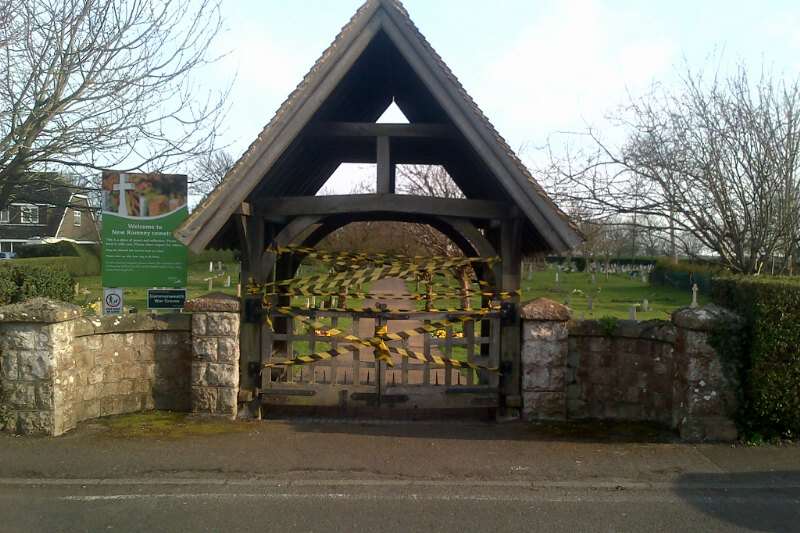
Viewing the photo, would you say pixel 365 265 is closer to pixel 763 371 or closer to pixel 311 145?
pixel 311 145

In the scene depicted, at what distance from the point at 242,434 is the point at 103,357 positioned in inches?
77.6

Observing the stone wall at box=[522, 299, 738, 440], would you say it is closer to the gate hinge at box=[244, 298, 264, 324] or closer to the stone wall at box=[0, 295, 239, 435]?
the gate hinge at box=[244, 298, 264, 324]

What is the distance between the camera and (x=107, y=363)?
25.3 feet

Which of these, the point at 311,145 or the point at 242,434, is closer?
the point at 242,434

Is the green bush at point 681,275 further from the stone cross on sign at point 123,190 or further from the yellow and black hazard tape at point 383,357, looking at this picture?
the stone cross on sign at point 123,190

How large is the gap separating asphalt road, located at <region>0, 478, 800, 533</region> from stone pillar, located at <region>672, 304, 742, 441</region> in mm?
1122

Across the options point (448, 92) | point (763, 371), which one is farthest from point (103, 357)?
point (763, 371)

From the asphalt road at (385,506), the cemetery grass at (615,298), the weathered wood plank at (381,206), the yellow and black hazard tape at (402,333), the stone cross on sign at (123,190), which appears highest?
the stone cross on sign at (123,190)

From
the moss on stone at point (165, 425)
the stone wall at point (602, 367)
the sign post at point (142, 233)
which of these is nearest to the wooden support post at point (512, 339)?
the stone wall at point (602, 367)

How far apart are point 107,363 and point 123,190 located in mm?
2659

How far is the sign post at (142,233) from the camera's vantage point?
9172mm

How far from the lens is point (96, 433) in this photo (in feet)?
23.4

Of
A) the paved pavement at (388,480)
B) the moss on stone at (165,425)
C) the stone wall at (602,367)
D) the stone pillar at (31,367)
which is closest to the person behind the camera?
the paved pavement at (388,480)

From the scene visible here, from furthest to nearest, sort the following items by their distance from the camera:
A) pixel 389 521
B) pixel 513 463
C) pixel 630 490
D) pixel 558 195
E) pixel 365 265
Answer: pixel 558 195
pixel 365 265
pixel 513 463
pixel 630 490
pixel 389 521
